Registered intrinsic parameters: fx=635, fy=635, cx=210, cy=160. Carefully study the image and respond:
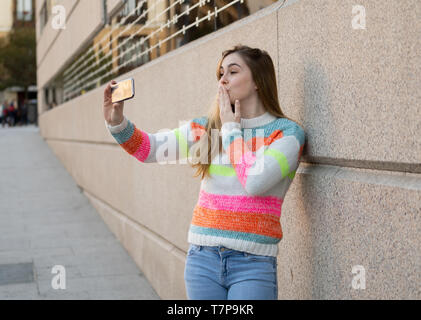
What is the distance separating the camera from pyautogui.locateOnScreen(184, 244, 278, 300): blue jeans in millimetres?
2682

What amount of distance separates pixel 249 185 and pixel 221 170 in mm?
259

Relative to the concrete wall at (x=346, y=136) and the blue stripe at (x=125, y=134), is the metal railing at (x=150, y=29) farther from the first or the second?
the blue stripe at (x=125, y=134)

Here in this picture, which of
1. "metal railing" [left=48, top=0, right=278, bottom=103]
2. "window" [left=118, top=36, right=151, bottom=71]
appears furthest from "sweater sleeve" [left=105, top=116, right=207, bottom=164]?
"window" [left=118, top=36, right=151, bottom=71]

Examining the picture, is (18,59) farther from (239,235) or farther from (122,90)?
(239,235)

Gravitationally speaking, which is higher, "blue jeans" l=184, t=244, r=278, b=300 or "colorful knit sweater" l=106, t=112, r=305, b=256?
"colorful knit sweater" l=106, t=112, r=305, b=256

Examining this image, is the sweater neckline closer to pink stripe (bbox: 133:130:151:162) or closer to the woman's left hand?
the woman's left hand

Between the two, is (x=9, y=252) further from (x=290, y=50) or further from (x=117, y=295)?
(x=290, y=50)

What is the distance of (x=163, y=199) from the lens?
19.1 ft

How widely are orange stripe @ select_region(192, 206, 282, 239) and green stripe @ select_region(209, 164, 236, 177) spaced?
17cm

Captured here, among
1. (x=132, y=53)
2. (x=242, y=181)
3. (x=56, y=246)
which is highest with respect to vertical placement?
(x=132, y=53)

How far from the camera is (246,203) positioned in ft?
9.11

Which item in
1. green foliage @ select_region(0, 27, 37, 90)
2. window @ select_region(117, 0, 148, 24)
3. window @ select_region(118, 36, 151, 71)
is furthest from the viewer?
green foliage @ select_region(0, 27, 37, 90)

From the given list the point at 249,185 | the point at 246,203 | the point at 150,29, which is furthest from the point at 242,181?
the point at 150,29

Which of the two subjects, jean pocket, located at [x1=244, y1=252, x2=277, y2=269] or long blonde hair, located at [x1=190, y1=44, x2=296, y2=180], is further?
long blonde hair, located at [x1=190, y1=44, x2=296, y2=180]
